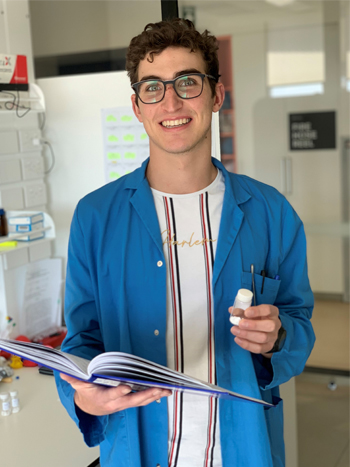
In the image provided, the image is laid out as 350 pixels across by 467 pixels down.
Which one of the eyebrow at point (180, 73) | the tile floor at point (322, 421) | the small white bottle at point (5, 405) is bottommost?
the tile floor at point (322, 421)

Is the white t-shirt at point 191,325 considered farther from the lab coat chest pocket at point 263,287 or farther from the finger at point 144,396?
the finger at point 144,396

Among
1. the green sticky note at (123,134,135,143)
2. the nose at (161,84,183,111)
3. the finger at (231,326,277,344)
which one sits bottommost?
the finger at (231,326,277,344)

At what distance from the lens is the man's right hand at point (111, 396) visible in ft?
3.27

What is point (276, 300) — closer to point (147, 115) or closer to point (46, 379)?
point (147, 115)

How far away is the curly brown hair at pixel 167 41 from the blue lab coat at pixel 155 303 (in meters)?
0.29

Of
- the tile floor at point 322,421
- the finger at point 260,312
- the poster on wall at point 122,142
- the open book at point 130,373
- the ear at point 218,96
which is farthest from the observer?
the tile floor at point 322,421

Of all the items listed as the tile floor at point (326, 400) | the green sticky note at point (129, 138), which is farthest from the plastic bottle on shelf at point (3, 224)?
the tile floor at point (326, 400)

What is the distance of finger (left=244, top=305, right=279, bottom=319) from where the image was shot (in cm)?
103

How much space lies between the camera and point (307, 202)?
13.6 ft

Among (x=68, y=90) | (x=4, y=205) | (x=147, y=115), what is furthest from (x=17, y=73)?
(x=147, y=115)

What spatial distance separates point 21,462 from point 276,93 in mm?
3375

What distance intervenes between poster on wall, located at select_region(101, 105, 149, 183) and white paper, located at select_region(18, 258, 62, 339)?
0.50 metres

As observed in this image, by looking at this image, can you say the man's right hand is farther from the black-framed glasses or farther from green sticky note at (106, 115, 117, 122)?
green sticky note at (106, 115, 117, 122)

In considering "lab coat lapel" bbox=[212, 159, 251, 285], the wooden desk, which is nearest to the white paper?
the wooden desk
